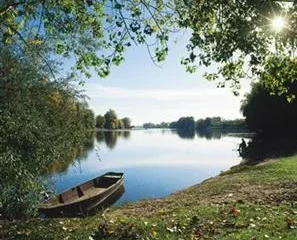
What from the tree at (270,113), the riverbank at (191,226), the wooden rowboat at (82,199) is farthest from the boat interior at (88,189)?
the tree at (270,113)

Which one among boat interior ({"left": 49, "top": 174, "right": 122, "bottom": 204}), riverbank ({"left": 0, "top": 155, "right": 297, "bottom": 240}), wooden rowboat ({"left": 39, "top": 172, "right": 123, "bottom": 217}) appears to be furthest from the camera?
boat interior ({"left": 49, "top": 174, "right": 122, "bottom": 204})

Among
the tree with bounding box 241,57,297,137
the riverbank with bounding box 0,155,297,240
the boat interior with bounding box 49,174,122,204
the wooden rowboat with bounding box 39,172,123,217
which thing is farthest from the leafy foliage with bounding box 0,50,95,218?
the tree with bounding box 241,57,297,137

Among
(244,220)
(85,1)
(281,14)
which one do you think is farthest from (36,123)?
(281,14)

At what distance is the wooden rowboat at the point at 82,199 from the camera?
25.6 meters

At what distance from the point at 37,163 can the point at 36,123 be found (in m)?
1.71

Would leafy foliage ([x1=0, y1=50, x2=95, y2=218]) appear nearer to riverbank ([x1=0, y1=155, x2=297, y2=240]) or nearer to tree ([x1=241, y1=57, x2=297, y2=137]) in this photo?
riverbank ([x1=0, y1=155, x2=297, y2=240])

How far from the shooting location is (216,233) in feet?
36.3

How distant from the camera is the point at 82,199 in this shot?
93.1 feet

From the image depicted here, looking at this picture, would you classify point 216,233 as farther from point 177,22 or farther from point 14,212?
point 14,212

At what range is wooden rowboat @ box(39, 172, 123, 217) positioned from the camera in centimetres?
2558

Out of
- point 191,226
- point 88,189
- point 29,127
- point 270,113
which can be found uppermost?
point 270,113

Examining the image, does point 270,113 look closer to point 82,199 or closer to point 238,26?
point 82,199

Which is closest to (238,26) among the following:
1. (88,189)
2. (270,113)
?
(88,189)

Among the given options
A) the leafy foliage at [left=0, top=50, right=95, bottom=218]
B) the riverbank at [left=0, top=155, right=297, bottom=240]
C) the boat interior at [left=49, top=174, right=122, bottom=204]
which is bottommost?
the boat interior at [left=49, top=174, right=122, bottom=204]
